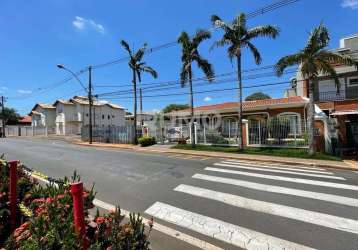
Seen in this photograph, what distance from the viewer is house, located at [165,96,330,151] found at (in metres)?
17.0

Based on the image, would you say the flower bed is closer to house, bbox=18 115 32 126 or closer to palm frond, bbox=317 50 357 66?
palm frond, bbox=317 50 357 66

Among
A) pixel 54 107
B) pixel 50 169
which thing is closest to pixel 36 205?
pixel 50 169

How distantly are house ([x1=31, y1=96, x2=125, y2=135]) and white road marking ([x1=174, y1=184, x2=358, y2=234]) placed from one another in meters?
46.2

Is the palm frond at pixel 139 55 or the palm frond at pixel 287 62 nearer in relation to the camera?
the palm frond at pixel 287 62

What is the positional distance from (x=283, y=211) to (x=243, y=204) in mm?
928

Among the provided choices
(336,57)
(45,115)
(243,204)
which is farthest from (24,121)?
(243,204)

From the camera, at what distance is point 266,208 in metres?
5.87

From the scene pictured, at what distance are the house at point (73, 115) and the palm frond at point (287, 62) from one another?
1607 inches

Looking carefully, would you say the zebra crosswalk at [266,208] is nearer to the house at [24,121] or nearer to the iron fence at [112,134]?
the iron fence at [112,134]

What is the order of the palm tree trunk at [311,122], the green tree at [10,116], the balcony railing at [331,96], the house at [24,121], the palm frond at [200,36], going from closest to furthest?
1. the palm tree trunk at [311,122]
2. the palm frond at [200,36]
3. the balcony railing at [331,96]
4. the green tree at [10,116]
5. the house at [24,121]

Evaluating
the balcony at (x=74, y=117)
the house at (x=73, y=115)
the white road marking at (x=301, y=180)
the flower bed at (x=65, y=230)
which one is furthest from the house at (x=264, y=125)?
the balcony at (x=74, y=117)

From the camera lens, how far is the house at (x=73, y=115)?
52.8 meters

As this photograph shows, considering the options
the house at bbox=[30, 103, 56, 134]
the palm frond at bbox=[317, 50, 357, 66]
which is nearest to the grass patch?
the palm frond at bbox=[317, 50, 357, 66]

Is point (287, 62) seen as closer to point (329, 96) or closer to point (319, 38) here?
point (319, 38)
